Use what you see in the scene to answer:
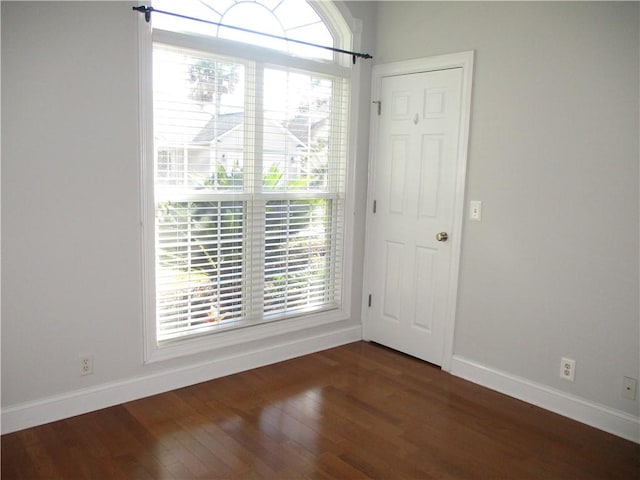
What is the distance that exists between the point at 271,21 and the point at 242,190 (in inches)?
43.0

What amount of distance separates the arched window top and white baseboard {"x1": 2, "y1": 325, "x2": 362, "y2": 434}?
1.98m

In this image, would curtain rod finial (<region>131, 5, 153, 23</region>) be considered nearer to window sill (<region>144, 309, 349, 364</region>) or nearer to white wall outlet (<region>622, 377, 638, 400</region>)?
window sill (<region>144, 309, 349, 364</region>)

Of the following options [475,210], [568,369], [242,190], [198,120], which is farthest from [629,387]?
[198,120]

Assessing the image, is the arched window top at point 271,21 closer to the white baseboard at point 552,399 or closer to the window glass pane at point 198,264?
the window glass pane at point 198,264

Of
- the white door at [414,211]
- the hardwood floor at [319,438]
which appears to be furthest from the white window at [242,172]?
the hardwood floor at [319,438]

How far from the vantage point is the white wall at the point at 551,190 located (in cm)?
267

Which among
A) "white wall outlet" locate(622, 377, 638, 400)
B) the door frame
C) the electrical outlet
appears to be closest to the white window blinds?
the door frame

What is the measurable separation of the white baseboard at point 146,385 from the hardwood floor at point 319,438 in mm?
47

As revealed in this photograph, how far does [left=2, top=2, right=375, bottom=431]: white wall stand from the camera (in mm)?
2428

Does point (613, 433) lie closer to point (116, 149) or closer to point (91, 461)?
point (91, 461)

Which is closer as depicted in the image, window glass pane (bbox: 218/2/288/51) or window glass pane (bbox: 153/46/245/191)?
window glass pane (bbox: 153/46/245/191)

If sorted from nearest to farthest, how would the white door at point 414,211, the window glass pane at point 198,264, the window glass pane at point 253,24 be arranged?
1. the window glass pane at point 198,264
2. the window glass pane at point 253,24
3. the white door at point 414,211

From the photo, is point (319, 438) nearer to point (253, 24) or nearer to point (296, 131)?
point (296, 131)

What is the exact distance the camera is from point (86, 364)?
2766mm
